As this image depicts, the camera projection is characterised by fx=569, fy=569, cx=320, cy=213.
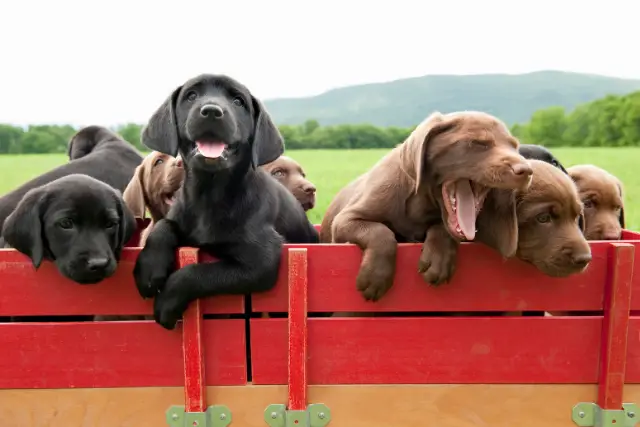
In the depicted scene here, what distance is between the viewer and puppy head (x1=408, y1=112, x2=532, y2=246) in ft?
7.25

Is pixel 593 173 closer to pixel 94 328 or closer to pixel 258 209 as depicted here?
pixel 258 209

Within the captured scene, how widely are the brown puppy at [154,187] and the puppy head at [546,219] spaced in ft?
6.21

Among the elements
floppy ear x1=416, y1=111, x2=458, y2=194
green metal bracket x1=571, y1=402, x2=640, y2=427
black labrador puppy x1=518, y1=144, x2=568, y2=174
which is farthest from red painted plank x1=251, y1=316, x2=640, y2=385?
black labrador puppy x1=518, y1=144, x2=568, y2=174

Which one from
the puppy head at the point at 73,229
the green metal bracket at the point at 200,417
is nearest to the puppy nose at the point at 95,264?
the puppy head at the point at 73,229

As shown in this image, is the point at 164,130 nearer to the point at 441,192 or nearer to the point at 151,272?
the point at 151,272

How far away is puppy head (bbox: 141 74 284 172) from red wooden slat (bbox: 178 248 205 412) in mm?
391

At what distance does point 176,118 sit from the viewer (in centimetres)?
251

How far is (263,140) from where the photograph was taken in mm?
2539

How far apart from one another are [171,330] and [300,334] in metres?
0.54

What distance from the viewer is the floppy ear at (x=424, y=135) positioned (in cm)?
229

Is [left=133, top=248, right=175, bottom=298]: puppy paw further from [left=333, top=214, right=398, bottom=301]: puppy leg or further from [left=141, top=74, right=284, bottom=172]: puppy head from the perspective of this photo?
[left=333, top=214, right=398, bottom=301]: puppy leg

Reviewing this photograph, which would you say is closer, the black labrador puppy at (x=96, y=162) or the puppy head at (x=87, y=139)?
the black labrador puppy at (x=96, y=162)

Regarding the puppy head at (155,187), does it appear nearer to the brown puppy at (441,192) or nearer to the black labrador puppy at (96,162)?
the black labrador puppy at (96,162)

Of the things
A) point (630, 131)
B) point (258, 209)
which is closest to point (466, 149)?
point (258, 209)
